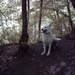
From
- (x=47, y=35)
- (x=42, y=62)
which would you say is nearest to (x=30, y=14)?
(x=47, y=35)

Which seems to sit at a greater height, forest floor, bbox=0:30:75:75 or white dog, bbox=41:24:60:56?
white dog, bbox=41:24:60:56

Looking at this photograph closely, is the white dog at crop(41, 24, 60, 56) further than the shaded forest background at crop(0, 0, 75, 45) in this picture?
No

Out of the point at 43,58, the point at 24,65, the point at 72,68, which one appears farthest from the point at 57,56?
the point at 24,65

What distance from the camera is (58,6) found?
11.0 meters

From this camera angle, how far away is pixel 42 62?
5418 mm

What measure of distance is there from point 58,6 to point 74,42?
5387mm

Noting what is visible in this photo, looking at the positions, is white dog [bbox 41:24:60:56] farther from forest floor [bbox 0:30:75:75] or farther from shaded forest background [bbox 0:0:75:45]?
shaded forest background [bbox 0:0:75:45]

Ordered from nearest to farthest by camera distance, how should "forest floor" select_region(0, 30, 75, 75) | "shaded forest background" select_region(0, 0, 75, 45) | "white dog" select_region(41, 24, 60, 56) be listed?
"forest floor" select_region(0, 30, 75, 75)
"white dog" select_region(41, 24, 60, 56)
"shaded forest background" select_region(0, 0, 75, 45)

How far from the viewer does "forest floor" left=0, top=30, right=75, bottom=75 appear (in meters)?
4.98

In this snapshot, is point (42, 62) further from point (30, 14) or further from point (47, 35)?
point (30, 14)

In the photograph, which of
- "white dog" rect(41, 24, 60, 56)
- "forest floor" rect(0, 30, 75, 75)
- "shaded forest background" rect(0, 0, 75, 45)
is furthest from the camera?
"shaded forest background" rect(0, 0, 75, 45)

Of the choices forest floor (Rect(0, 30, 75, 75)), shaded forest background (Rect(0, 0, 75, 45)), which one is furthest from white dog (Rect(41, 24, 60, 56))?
shaded forest background (Rect(0, 0, 75, 45))

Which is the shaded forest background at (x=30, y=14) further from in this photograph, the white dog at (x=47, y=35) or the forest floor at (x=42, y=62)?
the white dog at (x=47, y=35)

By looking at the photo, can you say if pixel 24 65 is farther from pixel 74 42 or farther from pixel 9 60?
pixel 74 42
